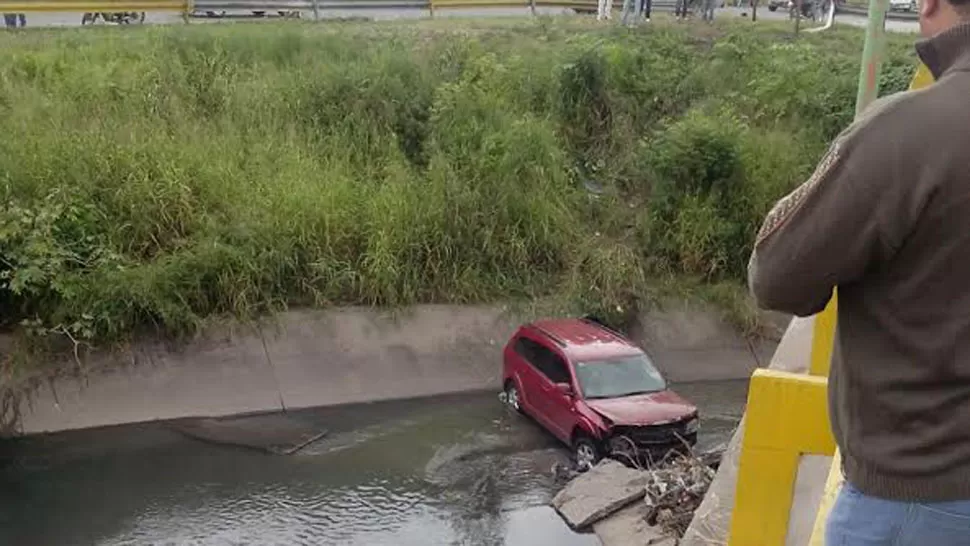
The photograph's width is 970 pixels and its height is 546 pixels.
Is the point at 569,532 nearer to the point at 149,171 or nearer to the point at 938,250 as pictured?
the point at 149,171

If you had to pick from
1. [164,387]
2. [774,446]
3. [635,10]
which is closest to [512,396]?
[164,387]

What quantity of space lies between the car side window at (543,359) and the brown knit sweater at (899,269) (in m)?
11.5

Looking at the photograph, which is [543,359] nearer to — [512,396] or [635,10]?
[512,396]

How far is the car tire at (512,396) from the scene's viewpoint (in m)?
15.0

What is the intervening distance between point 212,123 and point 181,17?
7255mm

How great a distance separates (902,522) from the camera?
2.28 metres

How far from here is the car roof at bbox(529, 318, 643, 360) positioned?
1409 cm

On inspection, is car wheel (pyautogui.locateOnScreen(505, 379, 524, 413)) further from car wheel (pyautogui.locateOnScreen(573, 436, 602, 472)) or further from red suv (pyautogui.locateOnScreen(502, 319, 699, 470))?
car wheel (pyautogui.locateOnScreen(573, 436, 602, 472))

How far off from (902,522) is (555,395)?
11.6 metres

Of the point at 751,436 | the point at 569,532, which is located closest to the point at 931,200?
the point at 751,436

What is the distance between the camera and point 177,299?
50.8 ft

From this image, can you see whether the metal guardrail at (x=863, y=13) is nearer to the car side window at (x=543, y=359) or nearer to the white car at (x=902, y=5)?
the white car at (x=902, y=5)

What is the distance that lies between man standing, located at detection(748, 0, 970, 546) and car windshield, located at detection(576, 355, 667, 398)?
11275 millimetres

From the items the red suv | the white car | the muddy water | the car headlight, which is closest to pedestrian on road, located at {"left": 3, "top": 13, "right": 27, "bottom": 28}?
the muddy water
